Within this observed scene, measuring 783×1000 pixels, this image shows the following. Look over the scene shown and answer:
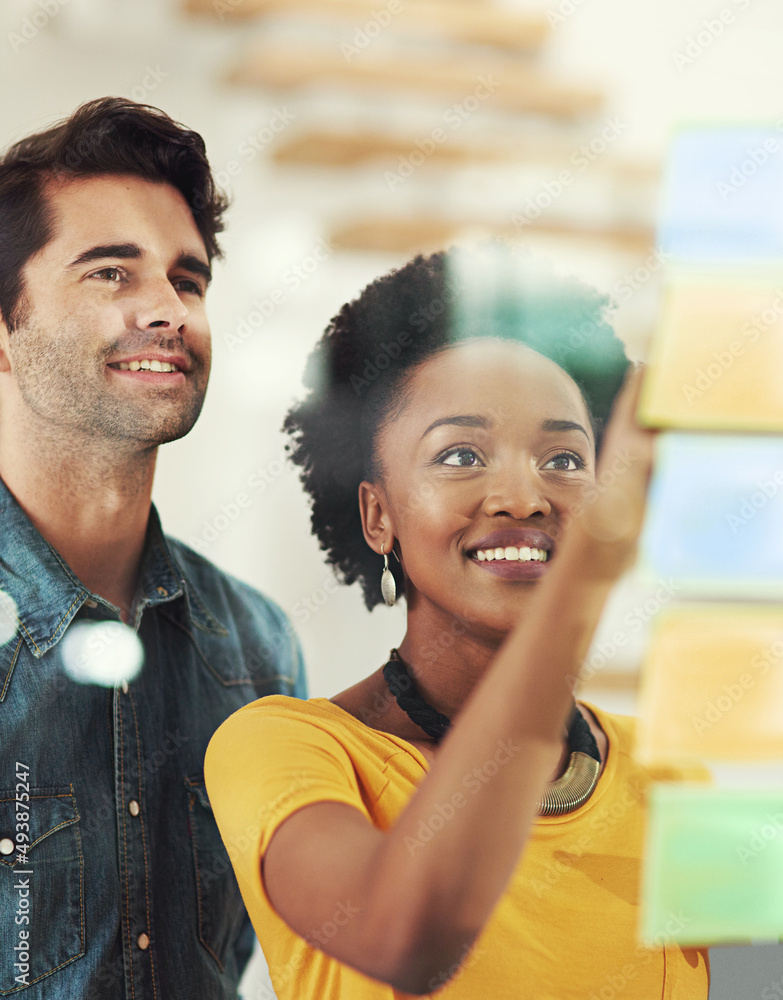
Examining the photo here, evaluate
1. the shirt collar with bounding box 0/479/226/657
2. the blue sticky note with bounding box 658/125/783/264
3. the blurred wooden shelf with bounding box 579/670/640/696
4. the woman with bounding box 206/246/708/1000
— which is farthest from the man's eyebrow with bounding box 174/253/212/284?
the blurred wooden shelf with bounding box 579/670/640/696

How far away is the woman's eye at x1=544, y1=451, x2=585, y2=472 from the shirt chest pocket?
1.34 ft

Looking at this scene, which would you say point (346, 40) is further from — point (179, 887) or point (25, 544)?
point (179, 887)

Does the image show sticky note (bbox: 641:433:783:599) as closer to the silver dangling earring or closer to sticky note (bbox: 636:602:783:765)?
sticky note (bbox: 636:602:783:765)

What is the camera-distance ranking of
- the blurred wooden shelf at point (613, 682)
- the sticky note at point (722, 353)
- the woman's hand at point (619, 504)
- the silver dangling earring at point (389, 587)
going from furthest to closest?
the blurred wooden shelf at point (613, 682)
the silver dangling earring at point (389, 587)
the sticky note at point (722, 353)
the woman's hand at point (619, 504)

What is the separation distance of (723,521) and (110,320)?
1.36ft

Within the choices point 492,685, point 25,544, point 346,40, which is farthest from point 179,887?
point 346,40

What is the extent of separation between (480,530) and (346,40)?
55 cm

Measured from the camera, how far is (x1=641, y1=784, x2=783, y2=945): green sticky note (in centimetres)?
53

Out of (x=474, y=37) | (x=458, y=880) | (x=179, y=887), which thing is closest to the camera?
(x=458, y=880)

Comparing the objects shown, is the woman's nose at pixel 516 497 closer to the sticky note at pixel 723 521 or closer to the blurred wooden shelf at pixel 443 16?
the sticky note at pixel 723 521

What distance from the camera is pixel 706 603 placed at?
554 millimetres

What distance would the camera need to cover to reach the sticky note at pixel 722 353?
49cm

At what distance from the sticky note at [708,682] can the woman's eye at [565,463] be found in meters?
0.10

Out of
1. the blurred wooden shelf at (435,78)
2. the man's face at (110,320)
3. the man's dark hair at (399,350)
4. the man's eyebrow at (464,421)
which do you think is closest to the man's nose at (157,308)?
the man's face at (110,320)
